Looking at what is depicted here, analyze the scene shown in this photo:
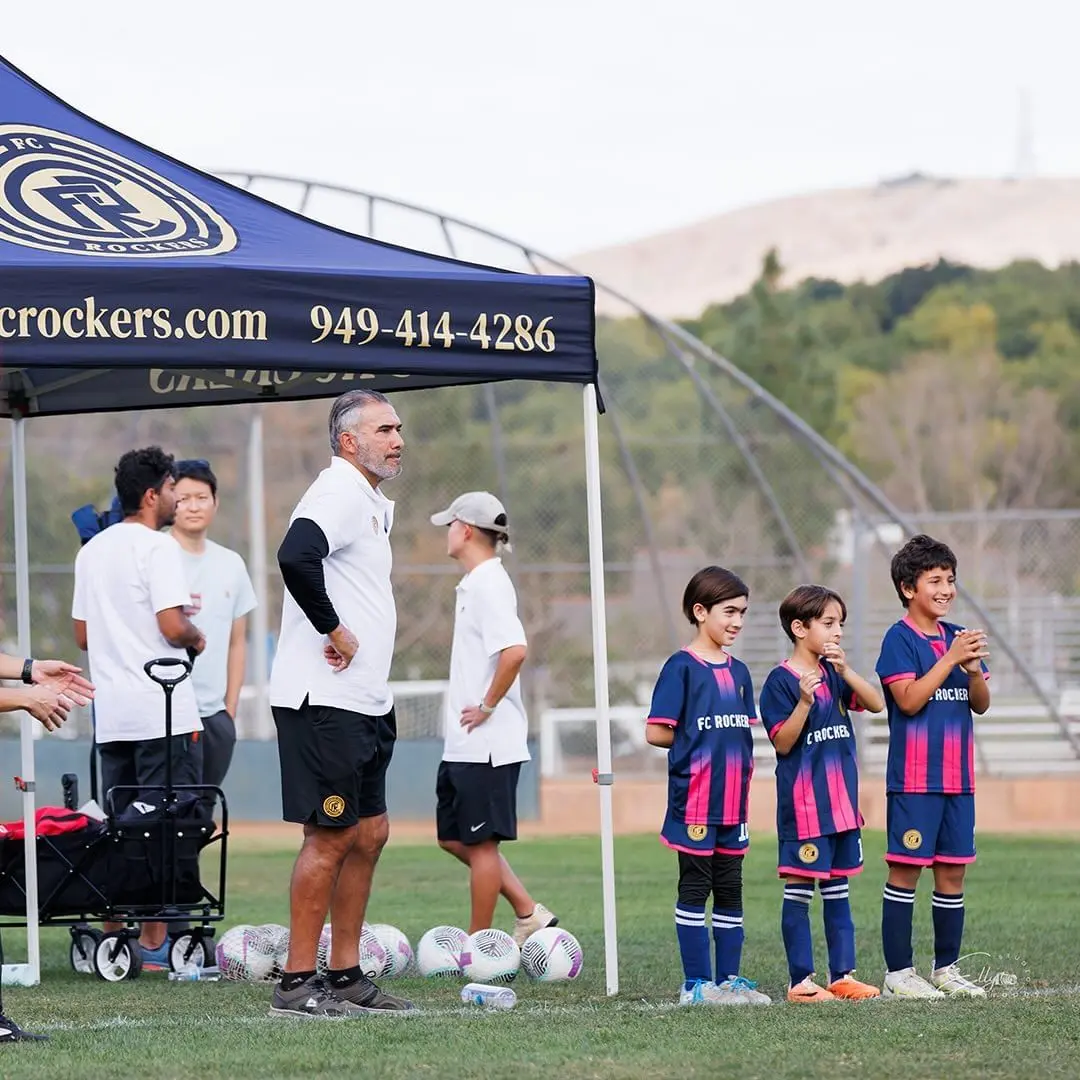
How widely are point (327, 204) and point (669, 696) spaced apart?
8564mm

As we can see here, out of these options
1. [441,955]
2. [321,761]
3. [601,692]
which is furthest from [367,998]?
[601,692]

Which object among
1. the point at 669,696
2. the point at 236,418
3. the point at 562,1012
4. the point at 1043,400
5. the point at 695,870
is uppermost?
the point at 1043,400

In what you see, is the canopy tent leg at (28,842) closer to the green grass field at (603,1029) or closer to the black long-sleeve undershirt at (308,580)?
the green grass field at (603,1029)

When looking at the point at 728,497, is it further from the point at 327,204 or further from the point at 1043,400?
the point at 1043,400

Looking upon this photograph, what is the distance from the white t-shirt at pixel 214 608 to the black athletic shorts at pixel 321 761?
7.21 feet

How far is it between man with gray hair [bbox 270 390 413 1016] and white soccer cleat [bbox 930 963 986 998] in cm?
173

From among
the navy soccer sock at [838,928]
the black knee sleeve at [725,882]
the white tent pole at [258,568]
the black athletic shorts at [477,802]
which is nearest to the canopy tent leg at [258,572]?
the white tent pole at [258,568]

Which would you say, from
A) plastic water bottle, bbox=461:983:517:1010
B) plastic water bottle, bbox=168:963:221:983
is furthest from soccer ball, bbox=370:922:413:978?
plastic water bottle, bbox=461:983:517:1010

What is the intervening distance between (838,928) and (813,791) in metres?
0.46

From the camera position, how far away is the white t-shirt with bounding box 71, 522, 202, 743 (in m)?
7.49

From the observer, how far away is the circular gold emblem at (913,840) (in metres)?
6.34

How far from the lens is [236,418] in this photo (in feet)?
62.8

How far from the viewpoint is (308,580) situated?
19.2 feet

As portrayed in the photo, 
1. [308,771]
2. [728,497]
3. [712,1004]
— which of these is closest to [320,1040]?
[308,771]
